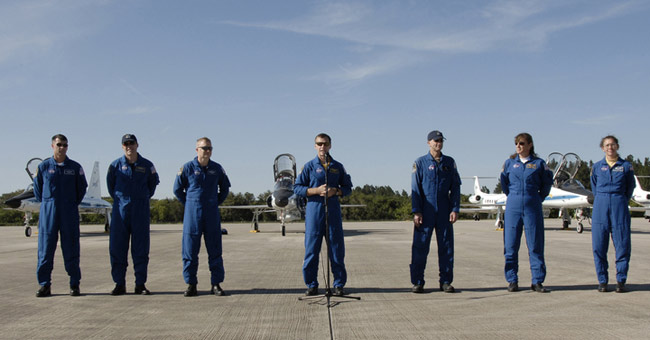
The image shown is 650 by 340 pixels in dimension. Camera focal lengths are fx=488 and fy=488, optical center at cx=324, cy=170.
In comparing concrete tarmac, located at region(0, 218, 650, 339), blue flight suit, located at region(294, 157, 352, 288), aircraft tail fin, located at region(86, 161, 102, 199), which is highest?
aircraft tail fin, located at region(86, 161, 102, 199)

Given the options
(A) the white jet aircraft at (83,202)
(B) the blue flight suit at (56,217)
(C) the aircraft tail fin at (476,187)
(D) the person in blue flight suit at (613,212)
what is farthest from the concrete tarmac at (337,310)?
(C) the aircraft tail fin at (476,187)

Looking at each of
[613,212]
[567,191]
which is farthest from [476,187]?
[613,212]

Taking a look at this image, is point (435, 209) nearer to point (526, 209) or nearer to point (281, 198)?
point (526, 209)

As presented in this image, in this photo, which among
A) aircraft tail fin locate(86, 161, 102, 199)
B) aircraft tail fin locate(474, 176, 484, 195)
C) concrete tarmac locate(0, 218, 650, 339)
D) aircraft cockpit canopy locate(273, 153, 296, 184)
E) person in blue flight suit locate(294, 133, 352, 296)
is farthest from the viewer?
aircraft tail fin locate(474, 176, 484, 195)

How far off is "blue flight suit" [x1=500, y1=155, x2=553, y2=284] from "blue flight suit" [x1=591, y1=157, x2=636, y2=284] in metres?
0.69

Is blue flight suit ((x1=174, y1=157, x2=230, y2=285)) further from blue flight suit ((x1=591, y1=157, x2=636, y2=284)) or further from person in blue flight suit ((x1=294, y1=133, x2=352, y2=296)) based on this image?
blue flight suit ((x1=591, y1=157, x2=636, y2=284))

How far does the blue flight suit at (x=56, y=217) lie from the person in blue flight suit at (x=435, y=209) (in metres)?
4.30

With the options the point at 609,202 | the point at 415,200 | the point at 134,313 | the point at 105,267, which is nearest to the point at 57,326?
the point at 134,313

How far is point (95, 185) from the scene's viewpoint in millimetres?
36406

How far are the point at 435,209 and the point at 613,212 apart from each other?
88.9 inches

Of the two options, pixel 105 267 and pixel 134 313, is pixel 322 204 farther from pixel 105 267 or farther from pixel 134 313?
pixel 105 267

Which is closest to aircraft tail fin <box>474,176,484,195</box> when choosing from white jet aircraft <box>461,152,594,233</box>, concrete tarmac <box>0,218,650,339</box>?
white jet aircraft <box>461,152,594,233</box>

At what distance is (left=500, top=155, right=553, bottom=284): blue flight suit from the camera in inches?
242

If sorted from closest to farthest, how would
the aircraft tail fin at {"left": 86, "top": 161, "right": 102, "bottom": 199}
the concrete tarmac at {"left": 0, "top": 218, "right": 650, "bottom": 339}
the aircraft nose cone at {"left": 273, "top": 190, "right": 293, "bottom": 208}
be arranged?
the concrete tarmac at {"left": 0, "top": 218, "right": 650, "bottom": 339} < the aircraft nose cone at {"left": 273, "top": 190, "right": 293, "bottom": 208} < the aircraft tail fin at {"left": 86, "top": 161, "right": 102, "bottom": 199}
